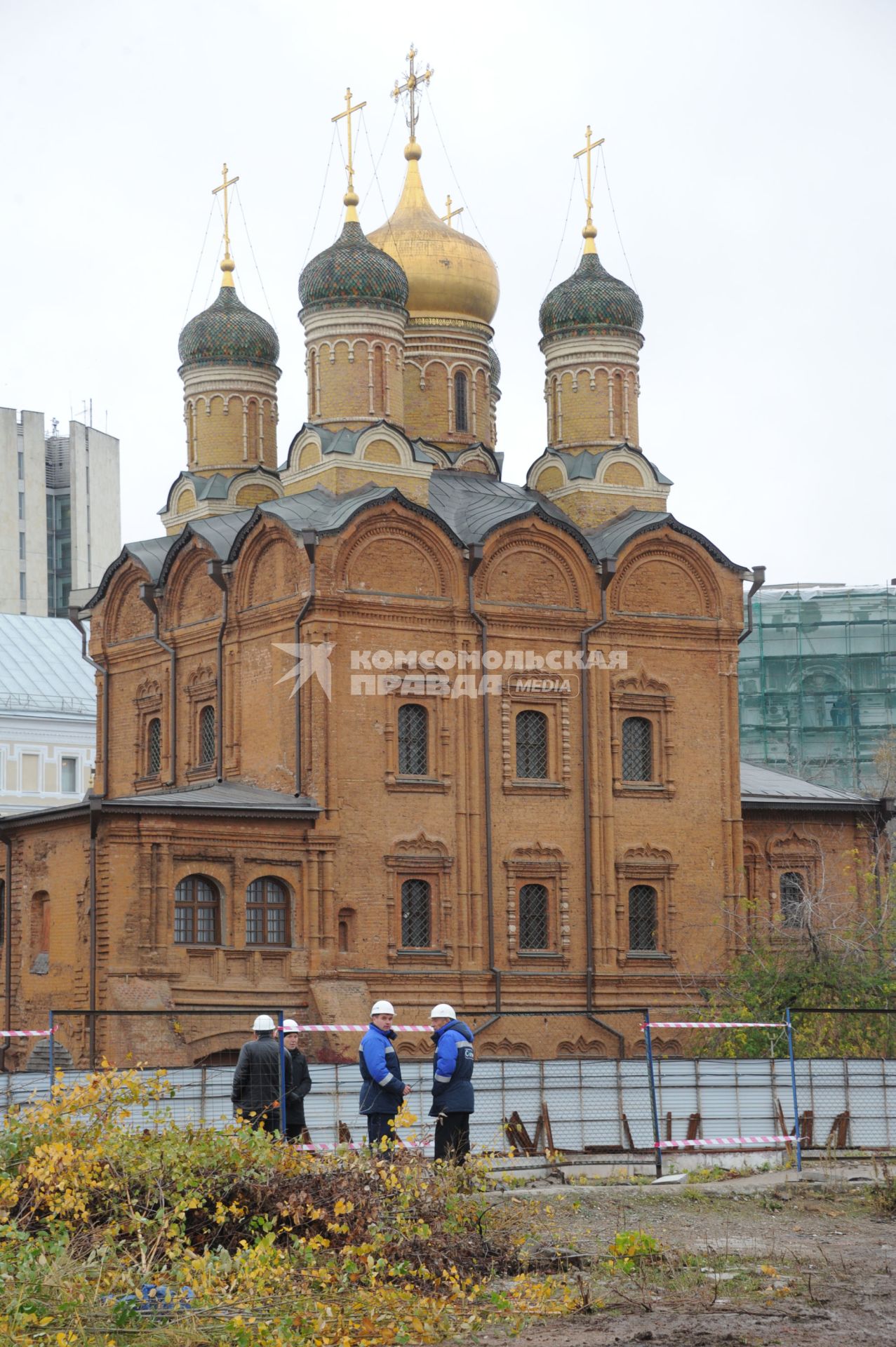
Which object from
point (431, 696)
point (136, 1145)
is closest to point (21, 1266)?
point (136, 1145)

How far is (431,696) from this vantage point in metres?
29.0

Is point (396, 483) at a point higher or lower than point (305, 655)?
higher

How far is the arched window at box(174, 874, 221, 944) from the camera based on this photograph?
26766 millimetres

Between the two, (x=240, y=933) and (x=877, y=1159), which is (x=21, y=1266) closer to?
(x=877, y=1159)

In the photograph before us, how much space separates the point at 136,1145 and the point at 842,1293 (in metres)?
3.88

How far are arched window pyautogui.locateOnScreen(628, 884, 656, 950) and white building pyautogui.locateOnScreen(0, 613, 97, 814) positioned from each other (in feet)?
73.6

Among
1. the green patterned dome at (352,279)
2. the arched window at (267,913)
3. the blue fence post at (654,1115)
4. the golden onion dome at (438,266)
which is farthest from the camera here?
the golden onion dome at (438,266)

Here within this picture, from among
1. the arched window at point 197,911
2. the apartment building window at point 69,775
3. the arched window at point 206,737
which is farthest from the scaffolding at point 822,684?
the arched window at point 197,911

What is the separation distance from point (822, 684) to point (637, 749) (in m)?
21.7

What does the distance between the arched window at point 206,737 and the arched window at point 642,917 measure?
6.23 metres

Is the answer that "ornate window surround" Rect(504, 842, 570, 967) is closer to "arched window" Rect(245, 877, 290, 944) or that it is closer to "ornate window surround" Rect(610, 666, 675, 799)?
"ornate window surround" Rect(610, 666, 675, 799)

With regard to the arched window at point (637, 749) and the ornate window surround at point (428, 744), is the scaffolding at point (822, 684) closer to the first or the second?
the arched window at point (637, 749)

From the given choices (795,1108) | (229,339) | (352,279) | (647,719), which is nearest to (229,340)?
(229,339)

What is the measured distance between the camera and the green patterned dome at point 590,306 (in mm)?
33094
